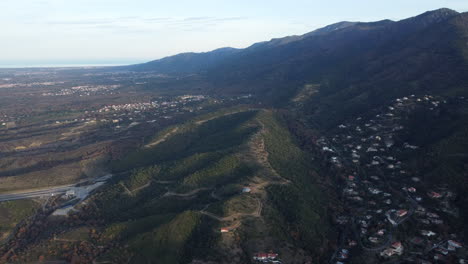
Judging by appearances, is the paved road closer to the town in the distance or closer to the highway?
the highway

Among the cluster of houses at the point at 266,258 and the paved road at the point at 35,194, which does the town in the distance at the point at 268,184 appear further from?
the paved road at the point at 35,194

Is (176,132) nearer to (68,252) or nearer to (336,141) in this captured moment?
(336,141)

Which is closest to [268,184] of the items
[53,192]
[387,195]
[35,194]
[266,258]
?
[266,258]

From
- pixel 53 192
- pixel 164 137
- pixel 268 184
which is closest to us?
pixel 268 184

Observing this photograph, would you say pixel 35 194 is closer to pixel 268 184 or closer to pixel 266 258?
pixel 268 184

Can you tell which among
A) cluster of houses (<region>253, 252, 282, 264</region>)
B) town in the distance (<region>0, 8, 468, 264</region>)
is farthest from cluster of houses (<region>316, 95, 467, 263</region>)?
cluster of houses (<region>253, 252, 282, 264</region>)

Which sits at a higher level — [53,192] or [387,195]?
[387,195]

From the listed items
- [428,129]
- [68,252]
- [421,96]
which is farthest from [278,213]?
[421,96]
